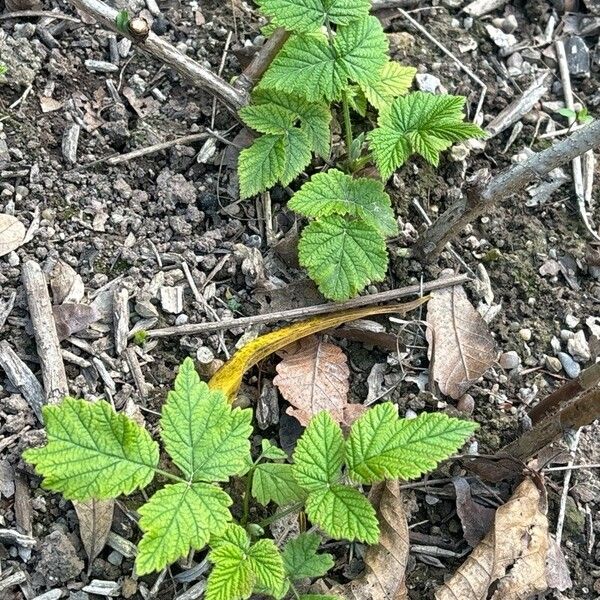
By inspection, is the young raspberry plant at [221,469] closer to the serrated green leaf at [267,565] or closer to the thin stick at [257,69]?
the serrated green leaf at [267,565]

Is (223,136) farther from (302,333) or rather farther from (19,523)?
(19,523)

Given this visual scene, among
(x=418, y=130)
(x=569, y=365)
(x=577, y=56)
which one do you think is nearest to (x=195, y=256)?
(x=418, y=130)

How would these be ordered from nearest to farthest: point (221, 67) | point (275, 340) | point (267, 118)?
point (275, 340), point (267, 118), point (221, 67)

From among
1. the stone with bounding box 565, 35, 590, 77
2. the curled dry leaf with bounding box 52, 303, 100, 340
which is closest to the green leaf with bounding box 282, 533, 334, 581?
the curled dry leaf with bounding box 52, 303, 100, 340

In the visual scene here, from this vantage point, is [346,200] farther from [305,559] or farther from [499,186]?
[305,559]

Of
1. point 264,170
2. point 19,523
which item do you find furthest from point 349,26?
point 19,523

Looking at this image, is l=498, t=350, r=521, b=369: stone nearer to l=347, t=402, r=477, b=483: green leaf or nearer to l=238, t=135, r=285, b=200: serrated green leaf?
l=347, t=402, r=477, b=483: green leaf

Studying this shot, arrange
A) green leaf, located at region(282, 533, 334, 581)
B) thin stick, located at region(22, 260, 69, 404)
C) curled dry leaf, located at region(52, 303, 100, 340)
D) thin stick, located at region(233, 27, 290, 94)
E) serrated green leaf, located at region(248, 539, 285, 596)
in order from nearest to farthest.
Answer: serrated green leaf, located at region(248, 539, 285, 596) < green leaf, located at region(282, 533, 334, 581) < thin stick, located at region(22, 260, 69, 404) < curled dry leaf, located at region(52, 303, 100, 340) < thin stick, located at region(233, 27, 290, 94)
